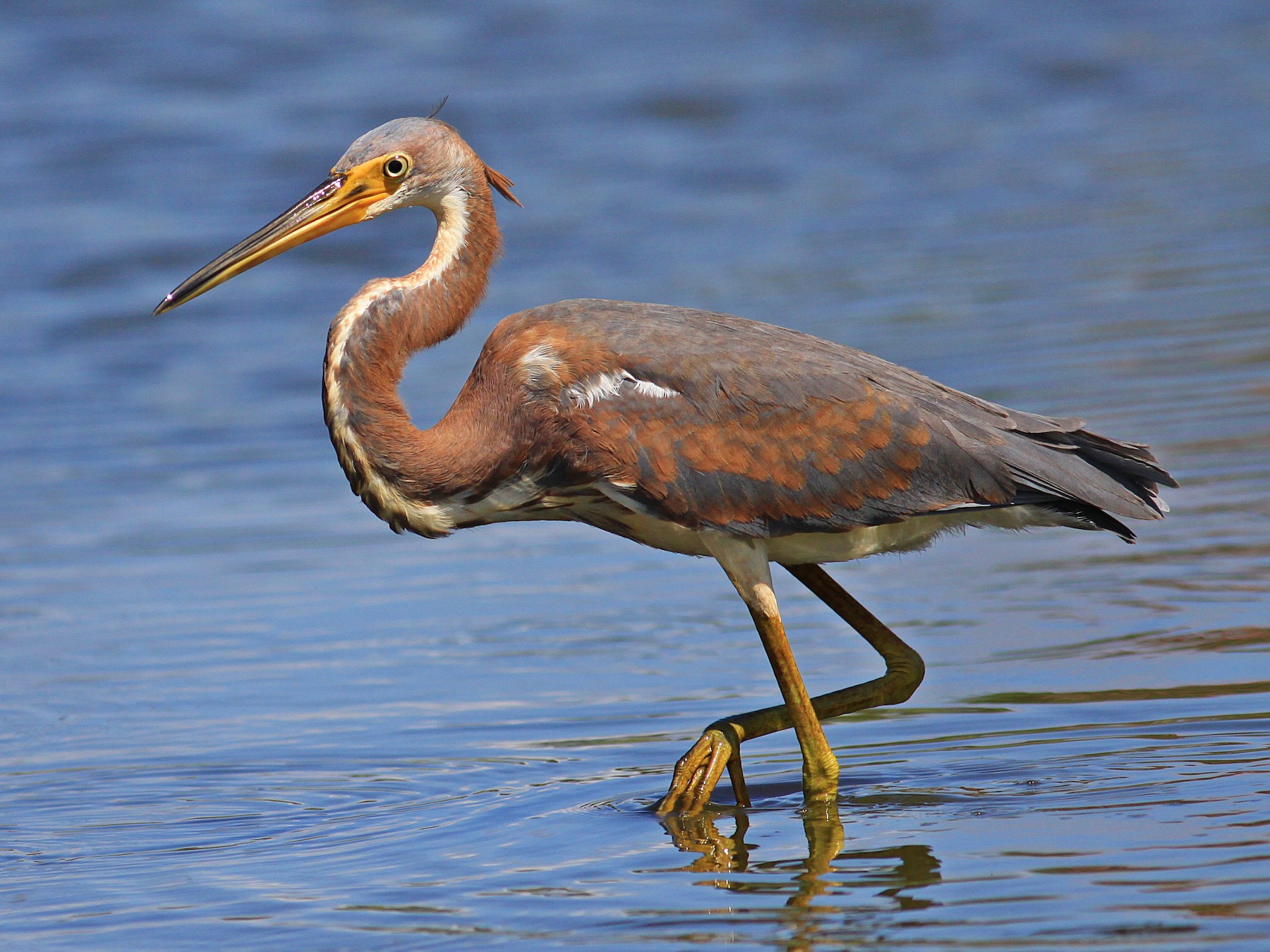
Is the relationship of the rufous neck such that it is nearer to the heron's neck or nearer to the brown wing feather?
the heron's neck

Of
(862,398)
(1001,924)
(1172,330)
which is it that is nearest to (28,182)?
(1172,330)

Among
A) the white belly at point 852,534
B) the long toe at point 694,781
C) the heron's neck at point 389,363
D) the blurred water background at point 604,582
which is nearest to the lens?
the blurred water background at point 604,582

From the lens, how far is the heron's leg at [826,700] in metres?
5.68

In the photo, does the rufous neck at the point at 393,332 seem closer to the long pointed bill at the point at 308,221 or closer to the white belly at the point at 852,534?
the long pointed bill at the point at 308,221

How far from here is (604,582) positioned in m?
8.19

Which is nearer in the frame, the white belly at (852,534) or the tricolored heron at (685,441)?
the tricolored heron at (685,441)

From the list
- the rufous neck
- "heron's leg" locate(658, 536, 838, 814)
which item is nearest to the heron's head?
the rufous neck

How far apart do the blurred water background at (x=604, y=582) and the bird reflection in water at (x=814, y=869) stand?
0.02m

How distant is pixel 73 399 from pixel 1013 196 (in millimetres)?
8233

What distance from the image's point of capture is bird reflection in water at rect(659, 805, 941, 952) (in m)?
4.71

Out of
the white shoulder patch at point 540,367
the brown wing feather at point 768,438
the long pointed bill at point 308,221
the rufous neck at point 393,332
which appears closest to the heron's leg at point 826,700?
the brown wing feather at point 768,438

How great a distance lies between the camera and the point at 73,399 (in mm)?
12086

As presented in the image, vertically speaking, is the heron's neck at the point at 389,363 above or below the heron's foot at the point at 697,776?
above

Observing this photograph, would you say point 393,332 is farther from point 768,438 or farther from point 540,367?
point 768,438
